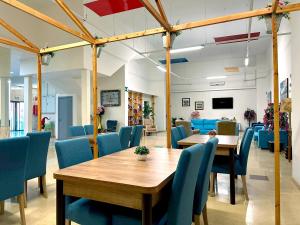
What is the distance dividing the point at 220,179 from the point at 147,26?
19.6 ft

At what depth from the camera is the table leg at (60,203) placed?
1.72 meters

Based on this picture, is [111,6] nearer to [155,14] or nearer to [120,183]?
[155,14]

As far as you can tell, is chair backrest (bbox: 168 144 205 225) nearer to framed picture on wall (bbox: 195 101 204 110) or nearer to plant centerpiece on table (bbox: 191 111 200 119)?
plant centerpiece on table (bbox: 191 111 200 119)

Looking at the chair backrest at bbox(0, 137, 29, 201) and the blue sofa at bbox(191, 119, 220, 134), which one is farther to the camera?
the blue sofa at bbox(191, 119, 220, 134)

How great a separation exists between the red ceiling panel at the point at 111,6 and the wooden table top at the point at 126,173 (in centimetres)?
489

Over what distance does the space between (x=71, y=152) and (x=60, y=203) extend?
19.8 inches

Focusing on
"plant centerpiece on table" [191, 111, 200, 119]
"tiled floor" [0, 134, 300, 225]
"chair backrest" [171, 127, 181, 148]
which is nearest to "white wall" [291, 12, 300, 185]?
"tiled floor" [0, 134, 300, 225]

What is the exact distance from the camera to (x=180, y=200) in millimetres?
1404

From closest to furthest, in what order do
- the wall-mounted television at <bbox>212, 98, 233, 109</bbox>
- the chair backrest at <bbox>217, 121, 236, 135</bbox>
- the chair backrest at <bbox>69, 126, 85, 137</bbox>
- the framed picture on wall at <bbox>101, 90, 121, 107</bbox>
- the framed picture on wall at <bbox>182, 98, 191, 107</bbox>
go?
the chair backrest at <bbox>69, 126, 85, 137</bbox> → the chair backrest at <bbox>217, 121, 236, 135</bbox> → the framed picture on wall at <bbox>101, 90, 121, 107</bbox> → the wall-mounted television at <bbox>212, 98, 233, 109</bbox> → the framed picture on wall at <bbox>182, 98, 191, 107</bbox>

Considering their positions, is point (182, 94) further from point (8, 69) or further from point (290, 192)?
point (290, 192)

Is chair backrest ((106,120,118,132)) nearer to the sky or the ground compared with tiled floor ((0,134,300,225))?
nearer to the sky

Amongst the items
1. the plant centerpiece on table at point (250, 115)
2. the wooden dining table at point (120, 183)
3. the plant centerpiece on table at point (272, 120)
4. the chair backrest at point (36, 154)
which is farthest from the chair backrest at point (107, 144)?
the plant centerpiece on table at point (250, 115)

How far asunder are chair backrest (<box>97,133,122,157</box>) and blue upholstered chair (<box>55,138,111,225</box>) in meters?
0.29

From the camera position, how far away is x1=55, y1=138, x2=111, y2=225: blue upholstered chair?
1626mm
